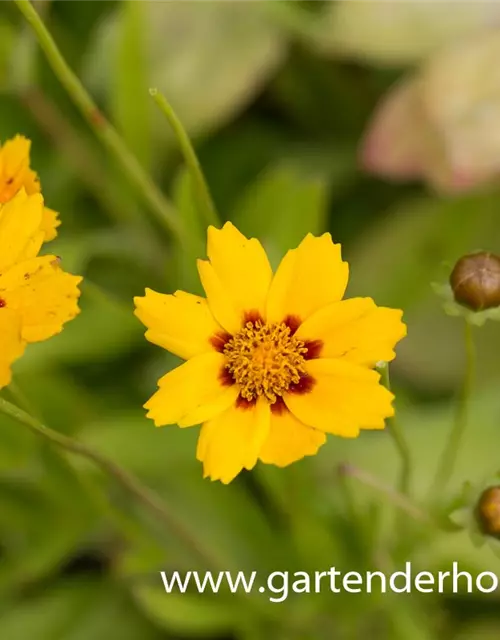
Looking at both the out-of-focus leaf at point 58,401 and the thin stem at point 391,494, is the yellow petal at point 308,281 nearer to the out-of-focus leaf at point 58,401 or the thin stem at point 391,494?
the thin stem at point 391,494

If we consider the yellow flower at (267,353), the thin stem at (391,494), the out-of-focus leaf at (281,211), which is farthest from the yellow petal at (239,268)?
the out-of-focus leaf at (281,211)

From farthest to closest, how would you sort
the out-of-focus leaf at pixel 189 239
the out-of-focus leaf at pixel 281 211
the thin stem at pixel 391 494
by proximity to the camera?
the out-of-focus leaf at pixel 281 211 → the out-of-focus leaf at pixel 189 239 → the thin stem at pixel 391 494

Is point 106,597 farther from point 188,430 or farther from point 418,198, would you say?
point 418,198

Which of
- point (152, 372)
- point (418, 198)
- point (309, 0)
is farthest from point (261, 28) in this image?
point (152, 372)

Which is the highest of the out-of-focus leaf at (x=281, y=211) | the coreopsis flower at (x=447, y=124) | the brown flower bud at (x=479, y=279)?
the coreopsis flower at (x=447, y=124)

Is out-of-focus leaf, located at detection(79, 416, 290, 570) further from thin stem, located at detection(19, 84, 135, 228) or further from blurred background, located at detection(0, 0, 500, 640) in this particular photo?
thin stem, located at detection(19, 84, 135, 228)

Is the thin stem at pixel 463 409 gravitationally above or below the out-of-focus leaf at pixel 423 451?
below

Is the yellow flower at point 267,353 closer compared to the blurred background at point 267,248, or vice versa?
the yellow flower at point 267,353
